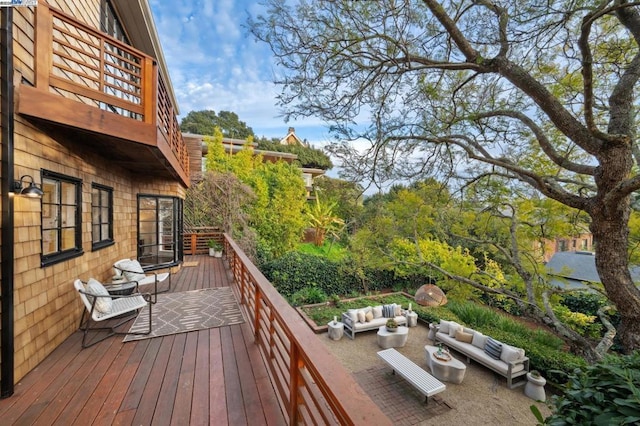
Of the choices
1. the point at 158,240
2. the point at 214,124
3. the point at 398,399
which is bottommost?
the point at 398,399

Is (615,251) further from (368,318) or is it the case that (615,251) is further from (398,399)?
(368,318)

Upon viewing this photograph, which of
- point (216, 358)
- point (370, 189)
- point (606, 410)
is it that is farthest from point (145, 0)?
point (606, 410)

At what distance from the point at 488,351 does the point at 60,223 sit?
8574 millimetres

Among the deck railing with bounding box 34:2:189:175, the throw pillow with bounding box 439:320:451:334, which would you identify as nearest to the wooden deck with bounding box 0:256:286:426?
the deck railing with bounding box 34:2:189:175

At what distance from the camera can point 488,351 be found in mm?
6465

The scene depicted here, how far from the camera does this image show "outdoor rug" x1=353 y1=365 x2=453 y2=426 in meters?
4.96

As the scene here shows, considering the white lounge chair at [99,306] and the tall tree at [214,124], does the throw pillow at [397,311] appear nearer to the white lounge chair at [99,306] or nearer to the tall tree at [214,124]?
the white lounge chair at [99,306]

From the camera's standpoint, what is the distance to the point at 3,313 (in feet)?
6.97

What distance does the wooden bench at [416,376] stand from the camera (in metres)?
5.05

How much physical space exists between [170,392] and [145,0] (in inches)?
263

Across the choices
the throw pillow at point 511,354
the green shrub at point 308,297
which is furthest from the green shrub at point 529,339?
the green shrub at point 308,297

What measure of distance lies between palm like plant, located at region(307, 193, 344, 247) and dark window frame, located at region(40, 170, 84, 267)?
14.3m

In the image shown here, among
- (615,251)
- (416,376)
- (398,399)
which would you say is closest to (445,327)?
(416,376)

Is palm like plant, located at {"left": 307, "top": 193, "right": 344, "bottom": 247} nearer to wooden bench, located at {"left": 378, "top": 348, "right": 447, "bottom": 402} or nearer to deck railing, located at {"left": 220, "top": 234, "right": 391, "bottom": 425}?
wooden bench, located at {"left": 378, "top": 348, "right": 447, "bottom": 402}
